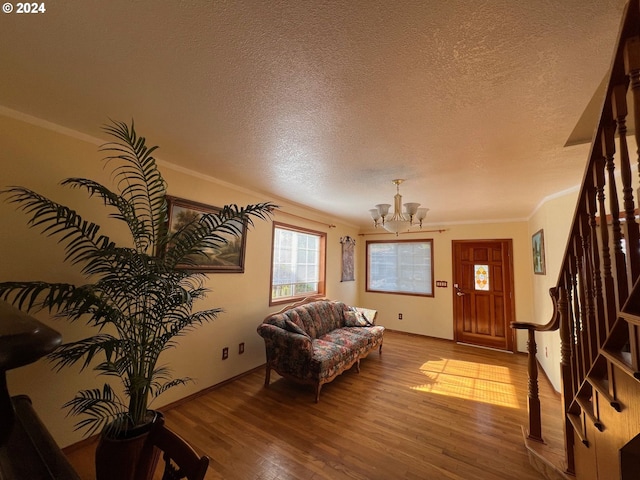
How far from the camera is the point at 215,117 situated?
64.2 inches

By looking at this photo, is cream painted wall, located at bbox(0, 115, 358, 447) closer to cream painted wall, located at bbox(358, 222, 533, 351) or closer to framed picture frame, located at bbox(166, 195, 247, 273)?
framed picture frame, located at bbox(166, 195, 247, 273)

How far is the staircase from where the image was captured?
858 mm

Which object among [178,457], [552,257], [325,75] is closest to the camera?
[178,457]

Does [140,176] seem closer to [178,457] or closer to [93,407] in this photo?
[93,407]

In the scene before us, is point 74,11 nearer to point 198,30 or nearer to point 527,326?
point 198,30

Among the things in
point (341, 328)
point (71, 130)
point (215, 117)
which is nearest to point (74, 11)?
point (215, 117)

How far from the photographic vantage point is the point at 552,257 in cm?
301

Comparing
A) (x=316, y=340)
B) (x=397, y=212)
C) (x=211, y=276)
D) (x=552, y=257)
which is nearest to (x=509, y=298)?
(x=552, y=257)

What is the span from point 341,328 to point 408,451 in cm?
203

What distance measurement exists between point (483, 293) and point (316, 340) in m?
3.24

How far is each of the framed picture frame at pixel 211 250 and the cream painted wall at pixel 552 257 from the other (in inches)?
133

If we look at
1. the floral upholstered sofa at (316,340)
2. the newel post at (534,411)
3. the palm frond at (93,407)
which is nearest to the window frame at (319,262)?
the floral upholstered sofa at (316,340)

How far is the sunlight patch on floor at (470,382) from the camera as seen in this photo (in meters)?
2.75

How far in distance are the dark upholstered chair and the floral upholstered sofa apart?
1.82m
